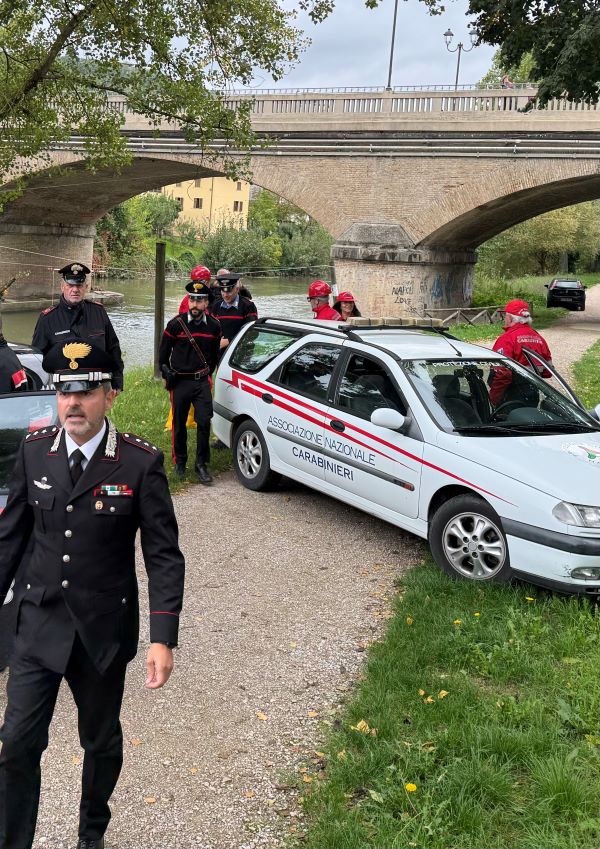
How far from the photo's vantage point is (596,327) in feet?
103

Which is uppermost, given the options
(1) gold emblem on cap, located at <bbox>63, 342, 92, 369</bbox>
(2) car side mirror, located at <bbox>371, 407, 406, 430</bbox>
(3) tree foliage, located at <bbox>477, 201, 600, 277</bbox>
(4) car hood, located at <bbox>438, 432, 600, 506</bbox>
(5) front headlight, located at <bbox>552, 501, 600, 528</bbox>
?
(3) tree foliage, located at <bbox>477, 201, 600, 277</bbox>

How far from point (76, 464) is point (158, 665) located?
2.36 ft

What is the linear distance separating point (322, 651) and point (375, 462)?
1.93m

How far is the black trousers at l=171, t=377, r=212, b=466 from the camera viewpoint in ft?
27.6

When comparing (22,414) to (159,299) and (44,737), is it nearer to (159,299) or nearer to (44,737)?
(44,737)

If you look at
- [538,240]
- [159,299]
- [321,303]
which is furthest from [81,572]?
[538,240]

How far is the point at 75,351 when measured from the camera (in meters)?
2.95

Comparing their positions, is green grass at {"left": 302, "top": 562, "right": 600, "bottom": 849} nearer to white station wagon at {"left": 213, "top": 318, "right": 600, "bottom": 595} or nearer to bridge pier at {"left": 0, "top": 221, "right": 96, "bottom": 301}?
white station wagon at {"left": 213, "top": 318, "right": 600, "bottom": 595}

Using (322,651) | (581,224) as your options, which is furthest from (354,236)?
(581,224)

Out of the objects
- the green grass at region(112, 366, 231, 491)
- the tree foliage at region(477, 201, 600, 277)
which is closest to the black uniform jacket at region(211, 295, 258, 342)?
the green grass at region(112, 366, 231, 491)

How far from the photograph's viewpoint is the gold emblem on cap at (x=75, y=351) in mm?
2908

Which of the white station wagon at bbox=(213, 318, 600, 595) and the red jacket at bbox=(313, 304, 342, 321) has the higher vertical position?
the red jacket at bbox=(313, 304, 342, 321)

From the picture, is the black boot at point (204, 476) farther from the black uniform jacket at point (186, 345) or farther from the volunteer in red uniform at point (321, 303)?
the volunteer in red uniform at point (321, 303)

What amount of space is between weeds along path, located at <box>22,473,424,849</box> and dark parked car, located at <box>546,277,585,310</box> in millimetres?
33023
